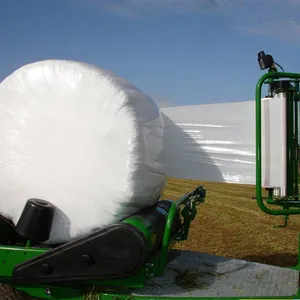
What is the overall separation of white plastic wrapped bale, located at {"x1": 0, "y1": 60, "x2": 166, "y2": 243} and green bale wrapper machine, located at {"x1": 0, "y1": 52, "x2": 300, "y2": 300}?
0.15 meters

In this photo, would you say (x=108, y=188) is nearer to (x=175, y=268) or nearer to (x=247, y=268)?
(x=175, y=268)

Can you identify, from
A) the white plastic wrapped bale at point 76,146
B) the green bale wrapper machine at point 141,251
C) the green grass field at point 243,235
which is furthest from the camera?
the green grass field at point 243,235

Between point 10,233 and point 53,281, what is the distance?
0.84 metres

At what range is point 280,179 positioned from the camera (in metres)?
3.23

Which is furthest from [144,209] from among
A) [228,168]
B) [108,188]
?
[228,168]

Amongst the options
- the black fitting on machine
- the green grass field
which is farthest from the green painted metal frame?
the green grass field

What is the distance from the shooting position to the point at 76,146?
127 inches

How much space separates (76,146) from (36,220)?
1.91ft

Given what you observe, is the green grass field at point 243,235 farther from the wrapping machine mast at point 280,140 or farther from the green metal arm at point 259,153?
the green metal arm at point 259,153

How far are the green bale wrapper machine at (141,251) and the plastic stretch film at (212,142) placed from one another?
1.62ft

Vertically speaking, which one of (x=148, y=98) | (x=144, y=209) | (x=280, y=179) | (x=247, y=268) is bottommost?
(x=247, y=268)

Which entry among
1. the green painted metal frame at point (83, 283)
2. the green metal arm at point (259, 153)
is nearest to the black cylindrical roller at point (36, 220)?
the green painted metal frame at point (83, 283)

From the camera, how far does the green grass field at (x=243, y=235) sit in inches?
283

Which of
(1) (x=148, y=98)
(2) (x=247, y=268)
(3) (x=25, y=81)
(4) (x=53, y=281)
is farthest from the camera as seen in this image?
(2) (x=247, y=268)
